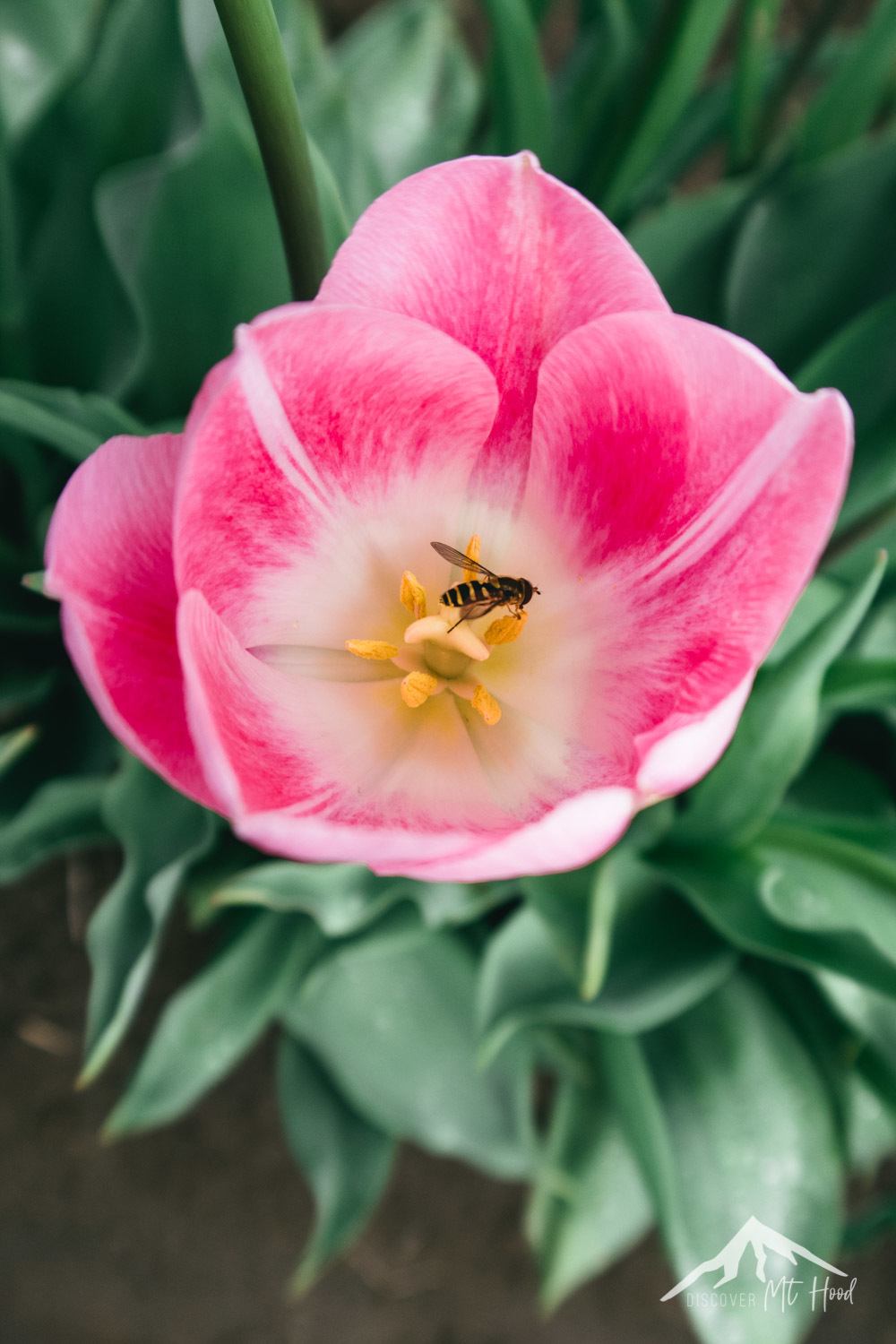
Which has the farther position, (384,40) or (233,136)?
(384,40)

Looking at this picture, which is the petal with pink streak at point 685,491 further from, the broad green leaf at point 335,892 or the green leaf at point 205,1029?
the green leaf at point 205,1029

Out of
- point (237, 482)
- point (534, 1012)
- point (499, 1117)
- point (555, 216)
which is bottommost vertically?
point (499, 1117)

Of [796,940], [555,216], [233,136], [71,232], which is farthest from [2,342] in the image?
[796,940]

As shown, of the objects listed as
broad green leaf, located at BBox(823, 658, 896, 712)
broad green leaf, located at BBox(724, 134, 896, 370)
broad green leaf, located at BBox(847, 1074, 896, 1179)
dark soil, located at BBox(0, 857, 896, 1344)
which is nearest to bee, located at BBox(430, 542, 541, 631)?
broad green leaf, located at BBox(823, 658, 896, 712)

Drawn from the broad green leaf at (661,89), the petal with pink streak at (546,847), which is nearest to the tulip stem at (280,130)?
the petal with pink streak at (546,847)

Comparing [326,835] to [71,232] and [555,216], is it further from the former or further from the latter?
[71,232]

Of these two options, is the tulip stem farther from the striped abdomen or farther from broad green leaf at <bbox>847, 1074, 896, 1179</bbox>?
broad green leaf at <bbox>847, 1074, 896, 1179</bbox>

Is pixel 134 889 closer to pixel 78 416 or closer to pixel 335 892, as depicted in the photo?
pixel 335 892
